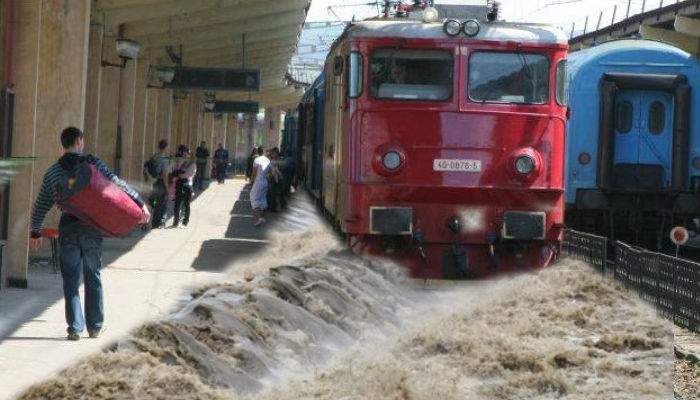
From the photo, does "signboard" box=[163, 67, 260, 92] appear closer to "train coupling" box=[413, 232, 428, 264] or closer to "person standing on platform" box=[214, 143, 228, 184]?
"train coupling" box=[413, 232, 428, 264]

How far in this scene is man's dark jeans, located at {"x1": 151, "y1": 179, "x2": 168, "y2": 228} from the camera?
25.3m

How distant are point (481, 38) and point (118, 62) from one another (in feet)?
42.9

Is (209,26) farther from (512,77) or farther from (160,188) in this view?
(512,77)

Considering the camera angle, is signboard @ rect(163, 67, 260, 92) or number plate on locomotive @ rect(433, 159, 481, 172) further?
signboard @ rect(163, 67, 260, 92)

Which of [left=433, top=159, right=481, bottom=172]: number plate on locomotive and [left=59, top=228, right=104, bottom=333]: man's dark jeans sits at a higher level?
[left=433, top=159, right=481, bottom=172]: number plate on locomotive

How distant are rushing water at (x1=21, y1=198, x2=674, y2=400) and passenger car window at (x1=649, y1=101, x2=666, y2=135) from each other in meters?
5.46

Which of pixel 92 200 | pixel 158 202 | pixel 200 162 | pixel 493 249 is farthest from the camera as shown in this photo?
pixel 200 162

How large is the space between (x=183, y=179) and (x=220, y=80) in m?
3.84

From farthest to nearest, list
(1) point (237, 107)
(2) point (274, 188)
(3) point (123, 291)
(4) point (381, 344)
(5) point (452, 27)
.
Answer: (1) point (237, 107), (2) point (274, 188), (5) point (452, 27), (3) point (123, 291), (4) point (381, 344)

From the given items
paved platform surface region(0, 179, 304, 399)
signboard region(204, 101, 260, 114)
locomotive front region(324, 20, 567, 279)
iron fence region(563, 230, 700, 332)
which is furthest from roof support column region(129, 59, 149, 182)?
locomotive front region(324, 20, 567, 279)

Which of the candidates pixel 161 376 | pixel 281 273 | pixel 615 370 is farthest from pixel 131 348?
pixel 281 273

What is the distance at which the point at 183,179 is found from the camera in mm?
25547

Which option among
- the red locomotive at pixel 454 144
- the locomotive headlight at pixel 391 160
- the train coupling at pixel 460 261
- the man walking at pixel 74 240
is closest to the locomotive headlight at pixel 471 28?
the red locomotive at pixel 454 144

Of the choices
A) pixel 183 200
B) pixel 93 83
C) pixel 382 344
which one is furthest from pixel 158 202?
pixel 382 344
